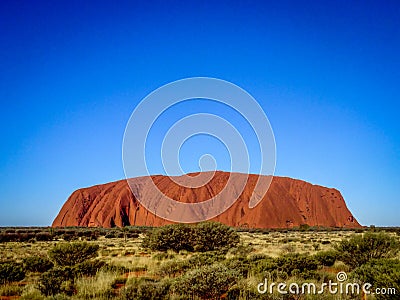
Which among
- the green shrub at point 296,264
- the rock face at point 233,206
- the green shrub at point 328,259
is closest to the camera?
the green shrub at point 296,264

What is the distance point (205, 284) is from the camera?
8375mm

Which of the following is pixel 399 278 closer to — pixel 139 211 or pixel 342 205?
pixel 139 211

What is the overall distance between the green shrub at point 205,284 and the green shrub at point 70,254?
7.91 meters

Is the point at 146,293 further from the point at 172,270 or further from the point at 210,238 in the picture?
the point at 210,238

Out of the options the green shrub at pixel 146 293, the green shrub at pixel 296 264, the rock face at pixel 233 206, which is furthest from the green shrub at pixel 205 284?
the rock face at pixel 233 206

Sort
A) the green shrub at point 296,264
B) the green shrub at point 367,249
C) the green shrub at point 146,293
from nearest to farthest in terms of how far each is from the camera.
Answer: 1. the green shrub at point 146,293
2. the green shrub at point 296,264
3. the green shrub at point 367,249

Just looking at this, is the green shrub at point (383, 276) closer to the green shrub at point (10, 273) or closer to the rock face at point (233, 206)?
the green shrub at point (10, 273)

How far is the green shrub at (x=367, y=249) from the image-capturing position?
507 inches

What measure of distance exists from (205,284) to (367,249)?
7.34 meters

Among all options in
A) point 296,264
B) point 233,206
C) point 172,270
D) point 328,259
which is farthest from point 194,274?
point 233,206

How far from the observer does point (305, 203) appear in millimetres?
93688


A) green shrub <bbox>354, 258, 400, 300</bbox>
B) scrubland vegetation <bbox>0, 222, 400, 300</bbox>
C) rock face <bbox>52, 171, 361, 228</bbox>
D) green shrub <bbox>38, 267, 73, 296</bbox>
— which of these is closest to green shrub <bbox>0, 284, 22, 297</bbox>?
scrubland vegetation <bbox>0, 222, 400, 300</bbox>

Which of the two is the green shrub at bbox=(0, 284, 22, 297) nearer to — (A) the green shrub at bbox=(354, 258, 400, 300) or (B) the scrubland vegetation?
(B) the scrubland vegetation

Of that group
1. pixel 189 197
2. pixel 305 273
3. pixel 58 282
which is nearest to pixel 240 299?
pixel 305 273
